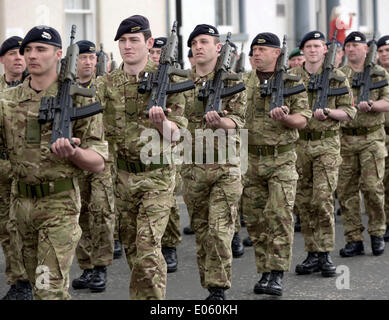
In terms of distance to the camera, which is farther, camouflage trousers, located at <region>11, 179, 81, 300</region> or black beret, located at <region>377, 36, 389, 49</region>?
black beret, located at <region>377, 36, 389, 49</region>

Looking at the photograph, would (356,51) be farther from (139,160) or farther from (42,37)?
(42,37)

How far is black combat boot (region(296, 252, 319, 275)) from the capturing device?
325 inches

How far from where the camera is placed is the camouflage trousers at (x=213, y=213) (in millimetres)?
6922

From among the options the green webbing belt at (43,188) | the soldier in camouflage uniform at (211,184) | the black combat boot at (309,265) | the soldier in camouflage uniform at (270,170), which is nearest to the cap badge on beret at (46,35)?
the green webbing belt at (43,188)

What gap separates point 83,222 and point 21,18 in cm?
631

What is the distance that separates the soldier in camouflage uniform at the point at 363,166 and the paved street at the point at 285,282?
27cm

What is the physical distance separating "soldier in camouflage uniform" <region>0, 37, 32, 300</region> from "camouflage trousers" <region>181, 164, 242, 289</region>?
144 cm

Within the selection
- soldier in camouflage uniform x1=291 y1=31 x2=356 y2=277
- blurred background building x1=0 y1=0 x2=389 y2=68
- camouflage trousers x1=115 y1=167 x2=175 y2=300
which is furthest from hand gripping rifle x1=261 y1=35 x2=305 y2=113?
blurred background building x1=0 y1=0 x2=389 y2=68

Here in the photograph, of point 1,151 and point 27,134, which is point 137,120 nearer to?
point 27,134

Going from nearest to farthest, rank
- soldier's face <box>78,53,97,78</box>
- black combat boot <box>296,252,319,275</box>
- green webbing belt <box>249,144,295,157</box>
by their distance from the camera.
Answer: green webbing belt <box>249,144,295,157</box>
black combat boot <box>296,252,319,275</box>
soldier's face <box>78,53,97,78</box>

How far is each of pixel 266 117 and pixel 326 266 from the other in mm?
1564

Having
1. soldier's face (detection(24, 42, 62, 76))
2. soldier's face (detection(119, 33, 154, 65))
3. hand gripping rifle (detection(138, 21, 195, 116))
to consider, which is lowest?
hand gripping rifle (detection(138, 21, 195, 116))

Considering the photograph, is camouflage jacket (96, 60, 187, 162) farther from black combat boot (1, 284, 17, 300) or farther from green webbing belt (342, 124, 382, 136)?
green webbing belt (342, 124, 382, 136)
